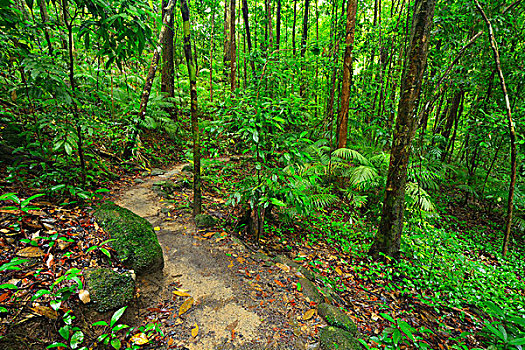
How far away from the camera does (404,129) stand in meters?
3.64

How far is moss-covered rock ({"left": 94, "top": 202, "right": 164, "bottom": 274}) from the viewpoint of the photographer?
258 cm

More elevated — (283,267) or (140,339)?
Answer: (140,339)

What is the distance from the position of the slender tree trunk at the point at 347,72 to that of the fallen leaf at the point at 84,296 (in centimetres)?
631

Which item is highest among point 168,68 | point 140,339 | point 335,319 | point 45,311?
point 168,68

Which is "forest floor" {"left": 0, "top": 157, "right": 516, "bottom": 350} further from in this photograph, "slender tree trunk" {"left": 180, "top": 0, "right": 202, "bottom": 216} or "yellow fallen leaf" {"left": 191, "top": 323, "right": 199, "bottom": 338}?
"slender tree trunk" {"left": 180, "top": 0, "right": 202, "bottom": 216}

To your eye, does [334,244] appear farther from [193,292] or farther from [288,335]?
[193,292]

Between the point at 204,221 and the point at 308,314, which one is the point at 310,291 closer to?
the point at 308,314

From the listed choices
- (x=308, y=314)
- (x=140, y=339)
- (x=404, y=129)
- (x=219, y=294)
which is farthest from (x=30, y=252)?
(x=404, y=129)

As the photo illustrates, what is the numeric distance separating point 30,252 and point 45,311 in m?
0.65

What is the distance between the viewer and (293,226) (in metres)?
5.20

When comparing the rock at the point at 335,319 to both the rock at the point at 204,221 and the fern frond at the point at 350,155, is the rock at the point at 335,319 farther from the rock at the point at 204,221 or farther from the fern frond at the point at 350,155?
the fern frond at the point at 350,155

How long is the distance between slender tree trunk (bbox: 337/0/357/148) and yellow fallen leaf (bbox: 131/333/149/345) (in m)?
6.14

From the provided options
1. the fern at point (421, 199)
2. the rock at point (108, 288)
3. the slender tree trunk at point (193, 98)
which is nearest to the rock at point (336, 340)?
the rock at point (108, 288)

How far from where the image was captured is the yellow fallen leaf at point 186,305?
8.14 feet
